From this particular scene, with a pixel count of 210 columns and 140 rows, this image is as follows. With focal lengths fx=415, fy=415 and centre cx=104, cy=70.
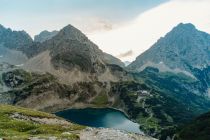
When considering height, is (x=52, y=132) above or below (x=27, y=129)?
below

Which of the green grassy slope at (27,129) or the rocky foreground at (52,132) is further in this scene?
the green grassy slope at (27,129)

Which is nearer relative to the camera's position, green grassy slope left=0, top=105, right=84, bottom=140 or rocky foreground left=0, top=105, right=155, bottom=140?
rocky foreground left=0, top=105, right=155, bottom=140

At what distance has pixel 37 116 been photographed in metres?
83.6

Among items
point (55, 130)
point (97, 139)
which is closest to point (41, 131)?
point (55, 130)

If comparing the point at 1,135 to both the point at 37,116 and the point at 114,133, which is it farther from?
the point at 37,116

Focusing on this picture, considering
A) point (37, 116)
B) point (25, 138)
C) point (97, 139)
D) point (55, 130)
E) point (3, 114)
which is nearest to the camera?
point (25, 138)

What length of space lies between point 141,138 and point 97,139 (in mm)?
12484

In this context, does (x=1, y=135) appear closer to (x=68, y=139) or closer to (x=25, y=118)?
(x=68, y=139)

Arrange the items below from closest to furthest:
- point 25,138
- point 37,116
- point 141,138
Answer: point 25,138 → point 141,138 → point 37,116

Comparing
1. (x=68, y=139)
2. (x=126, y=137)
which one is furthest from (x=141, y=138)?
(x=68, y=139)

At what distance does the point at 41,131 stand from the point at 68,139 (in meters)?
7.57

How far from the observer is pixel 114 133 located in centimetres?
6469

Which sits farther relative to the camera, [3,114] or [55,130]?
[3,114]

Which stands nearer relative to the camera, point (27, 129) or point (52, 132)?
point (52, 132)
